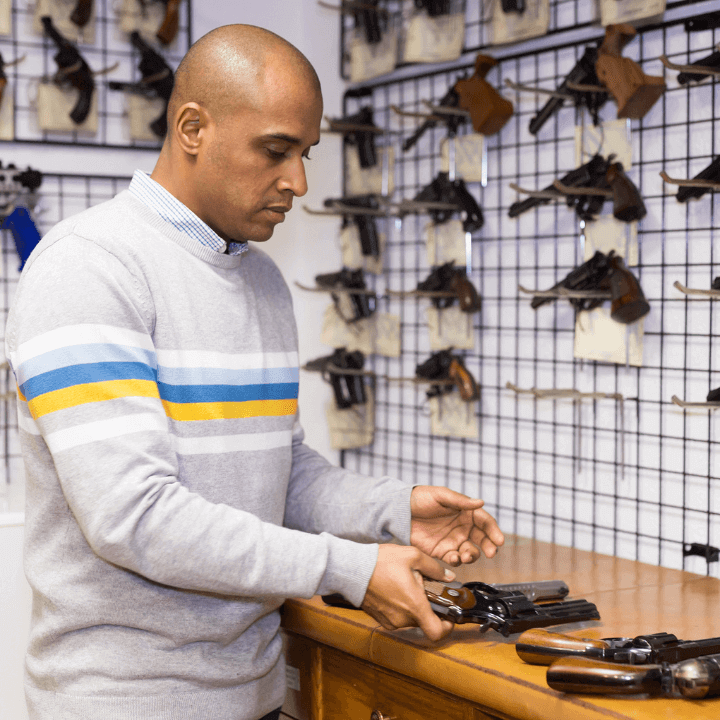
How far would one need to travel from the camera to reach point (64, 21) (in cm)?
229

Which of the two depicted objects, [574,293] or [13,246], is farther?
[13,246]

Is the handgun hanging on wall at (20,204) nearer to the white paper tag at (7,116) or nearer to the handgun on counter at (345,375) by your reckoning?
the white paper tag at (7,116)

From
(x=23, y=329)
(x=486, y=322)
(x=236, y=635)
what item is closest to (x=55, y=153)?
(x=486, y=322)

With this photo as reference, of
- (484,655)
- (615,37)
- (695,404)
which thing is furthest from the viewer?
(615,37)

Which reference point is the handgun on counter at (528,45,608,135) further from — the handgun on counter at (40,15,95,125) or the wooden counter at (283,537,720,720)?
the handgun on counter at (40,15,95,125)

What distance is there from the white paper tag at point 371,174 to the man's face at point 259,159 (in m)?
1.25

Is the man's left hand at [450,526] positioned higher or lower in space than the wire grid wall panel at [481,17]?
lower

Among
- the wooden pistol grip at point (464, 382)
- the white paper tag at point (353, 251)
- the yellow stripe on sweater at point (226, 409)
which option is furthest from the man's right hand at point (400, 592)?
the white paper tag at point (353, 251)

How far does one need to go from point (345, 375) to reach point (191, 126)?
1.38 meters

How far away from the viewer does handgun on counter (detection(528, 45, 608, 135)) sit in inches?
74.8

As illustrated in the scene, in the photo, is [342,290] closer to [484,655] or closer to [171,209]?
[171,209]

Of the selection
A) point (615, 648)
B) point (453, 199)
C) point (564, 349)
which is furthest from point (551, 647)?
point (453, 199)

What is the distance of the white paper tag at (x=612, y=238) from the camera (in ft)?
6.24

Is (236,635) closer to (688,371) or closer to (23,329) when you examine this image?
(23,329)
